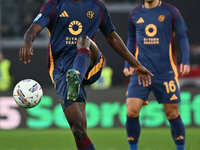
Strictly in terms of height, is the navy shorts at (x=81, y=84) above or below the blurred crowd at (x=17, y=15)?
below

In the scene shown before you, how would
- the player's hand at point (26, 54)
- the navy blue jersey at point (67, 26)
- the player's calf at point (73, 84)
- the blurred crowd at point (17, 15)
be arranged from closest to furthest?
1. the player's hand at point (26, 54)
2. the player's calf at point (73, 84)
3. the navy blue jersey at point (67, 26)
4. the blurred crowd at point (17, 15)

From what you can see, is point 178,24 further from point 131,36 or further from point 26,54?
point 26,54

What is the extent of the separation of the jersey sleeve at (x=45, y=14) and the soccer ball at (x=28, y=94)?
0.66 metres

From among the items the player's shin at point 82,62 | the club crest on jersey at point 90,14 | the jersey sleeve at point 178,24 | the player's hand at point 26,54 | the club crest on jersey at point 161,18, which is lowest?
the player's shin at point 82,62

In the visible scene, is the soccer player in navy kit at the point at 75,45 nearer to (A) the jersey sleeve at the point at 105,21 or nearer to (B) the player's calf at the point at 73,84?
(A) the jersey sleeve at the point at 105,21

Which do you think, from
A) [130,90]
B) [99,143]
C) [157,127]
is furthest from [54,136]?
[130,90]

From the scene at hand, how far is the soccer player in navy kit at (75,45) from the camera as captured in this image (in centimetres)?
612

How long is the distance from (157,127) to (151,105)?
52 centimetres

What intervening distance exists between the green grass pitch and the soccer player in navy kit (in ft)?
12.3

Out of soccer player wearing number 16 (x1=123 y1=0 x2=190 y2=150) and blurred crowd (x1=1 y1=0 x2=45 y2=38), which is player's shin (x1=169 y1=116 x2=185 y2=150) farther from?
blurred crowd (x1=1 y1=0 x2=45 y2=38)

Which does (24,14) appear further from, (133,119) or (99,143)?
(133,119)

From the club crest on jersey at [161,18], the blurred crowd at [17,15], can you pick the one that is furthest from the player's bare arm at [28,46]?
the blurred crowd at [17,15]

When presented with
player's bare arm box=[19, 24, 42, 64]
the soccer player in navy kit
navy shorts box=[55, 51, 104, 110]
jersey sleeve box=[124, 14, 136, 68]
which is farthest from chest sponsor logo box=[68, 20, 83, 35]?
jersey sleeve box=[124, 14, 136, 68]

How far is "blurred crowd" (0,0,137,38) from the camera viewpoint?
20.7 m
